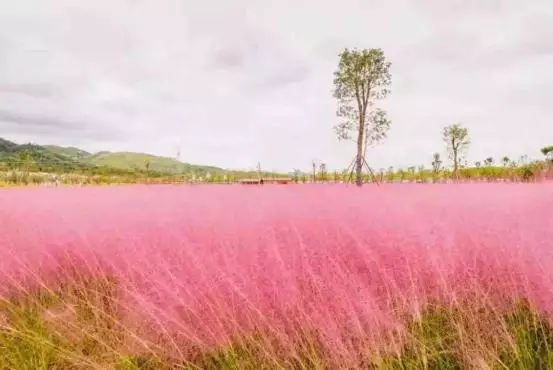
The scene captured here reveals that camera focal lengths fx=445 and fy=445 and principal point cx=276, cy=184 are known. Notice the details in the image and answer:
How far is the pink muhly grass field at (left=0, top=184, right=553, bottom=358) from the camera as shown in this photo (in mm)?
1728

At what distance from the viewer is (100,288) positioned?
284 centimetres

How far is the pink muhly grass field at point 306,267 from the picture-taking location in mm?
1728

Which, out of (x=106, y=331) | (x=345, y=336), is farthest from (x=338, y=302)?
(x=106, y=331)

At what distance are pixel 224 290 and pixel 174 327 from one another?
9.5 inches

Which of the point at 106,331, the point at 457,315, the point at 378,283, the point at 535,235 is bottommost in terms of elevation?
the point at 106,331

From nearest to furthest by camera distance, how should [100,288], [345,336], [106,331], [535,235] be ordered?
[345,336], [535,235], [106,331], [100,288]

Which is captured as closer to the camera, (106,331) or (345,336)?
(345,336)

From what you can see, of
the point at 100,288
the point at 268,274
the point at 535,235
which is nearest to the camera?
the point at 268,274

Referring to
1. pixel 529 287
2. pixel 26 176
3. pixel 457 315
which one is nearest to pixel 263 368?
pixel 457 315

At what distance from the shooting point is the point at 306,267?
189cm

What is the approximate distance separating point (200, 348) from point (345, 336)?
0.58m

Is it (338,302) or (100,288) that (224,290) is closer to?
(338,302)

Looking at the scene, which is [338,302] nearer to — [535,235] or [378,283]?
[378,283]

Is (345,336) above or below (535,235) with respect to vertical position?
below
